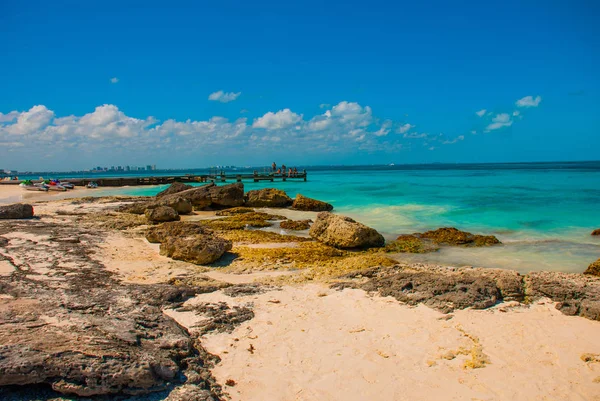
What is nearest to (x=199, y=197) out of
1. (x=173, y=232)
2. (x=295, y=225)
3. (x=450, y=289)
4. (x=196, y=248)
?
(x=295, y=225)

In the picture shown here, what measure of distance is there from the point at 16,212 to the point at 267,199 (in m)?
10.7

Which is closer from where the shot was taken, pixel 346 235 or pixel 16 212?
pixel 346 235

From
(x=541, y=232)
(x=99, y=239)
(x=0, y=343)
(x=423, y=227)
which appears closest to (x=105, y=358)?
(x=0, y=343)

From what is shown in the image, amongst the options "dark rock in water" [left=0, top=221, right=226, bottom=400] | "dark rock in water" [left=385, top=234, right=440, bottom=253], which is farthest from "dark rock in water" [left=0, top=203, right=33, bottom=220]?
"dark rock in water" [left=385, top=234, right=440, bottom=253]

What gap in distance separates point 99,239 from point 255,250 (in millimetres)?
4279

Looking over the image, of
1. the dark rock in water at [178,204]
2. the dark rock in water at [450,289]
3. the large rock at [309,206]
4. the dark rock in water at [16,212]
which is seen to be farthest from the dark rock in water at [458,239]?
the dark rock in water at [16,212]

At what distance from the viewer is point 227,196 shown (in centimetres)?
1947

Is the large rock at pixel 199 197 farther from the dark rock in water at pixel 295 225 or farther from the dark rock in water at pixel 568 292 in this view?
the dark rock in water at pixel 568 292

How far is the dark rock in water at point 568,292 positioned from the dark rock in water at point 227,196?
15077mm

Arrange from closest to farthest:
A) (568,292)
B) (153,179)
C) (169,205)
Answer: (568,292) < (169,205) < (153,179)

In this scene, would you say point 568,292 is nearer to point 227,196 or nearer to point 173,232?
point 173,232

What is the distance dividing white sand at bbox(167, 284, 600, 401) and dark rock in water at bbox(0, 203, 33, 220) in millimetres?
11720

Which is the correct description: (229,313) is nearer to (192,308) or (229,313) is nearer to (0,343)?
(192,308)

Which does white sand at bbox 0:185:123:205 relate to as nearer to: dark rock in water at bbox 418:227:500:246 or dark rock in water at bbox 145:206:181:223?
dark rock in water at bbox 145:206:181:223
